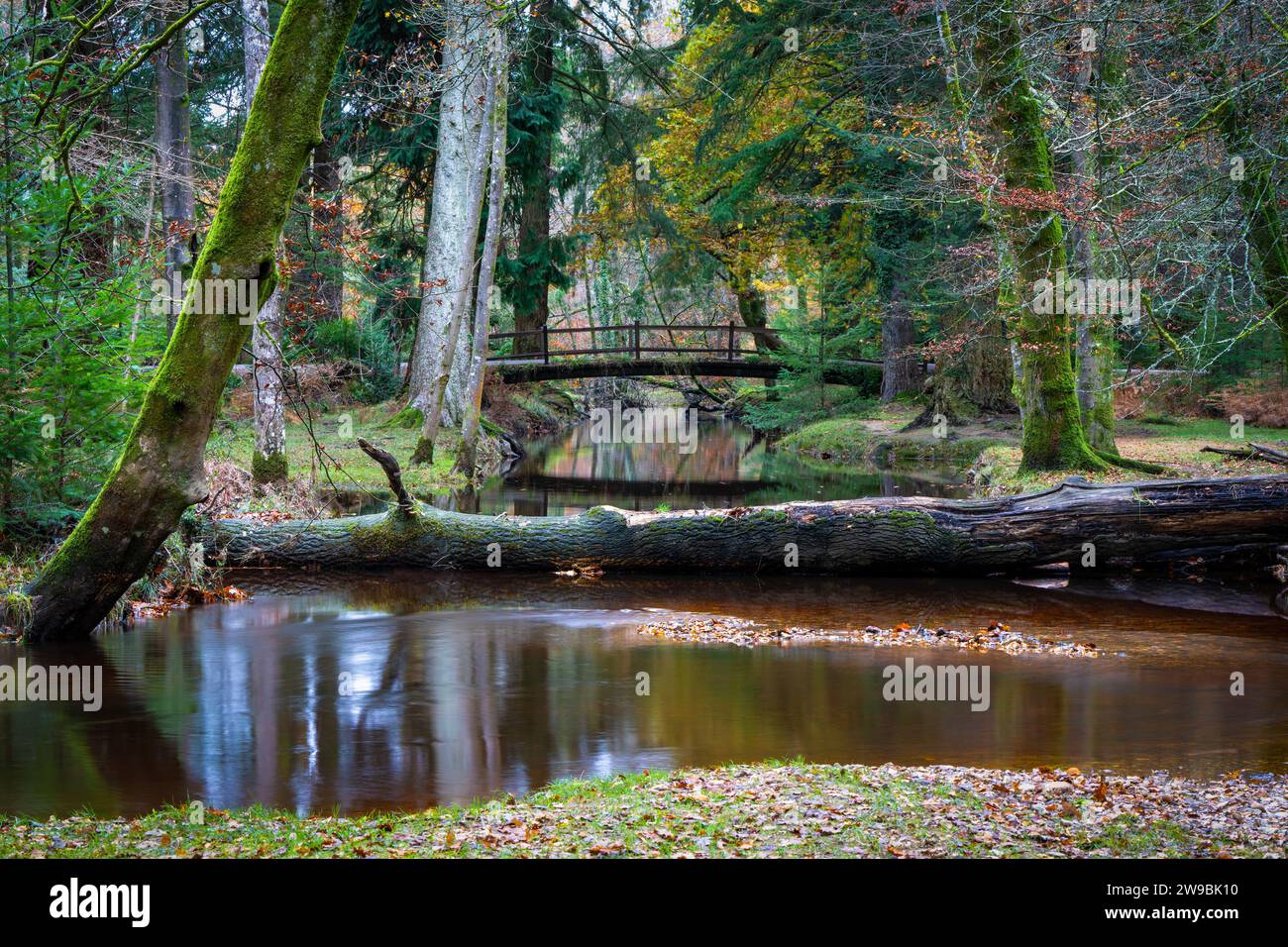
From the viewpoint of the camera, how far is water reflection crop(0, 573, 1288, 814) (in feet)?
21.2

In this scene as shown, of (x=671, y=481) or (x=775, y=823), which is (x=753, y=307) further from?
(x=775, y=823)

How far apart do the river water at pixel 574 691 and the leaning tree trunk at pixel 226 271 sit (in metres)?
1.38

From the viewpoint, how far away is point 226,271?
768 centimetres

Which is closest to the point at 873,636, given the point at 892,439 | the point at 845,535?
the point at 845,535

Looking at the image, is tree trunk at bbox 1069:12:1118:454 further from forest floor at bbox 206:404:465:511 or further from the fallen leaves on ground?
forest floor at bbox 206:404:465:511

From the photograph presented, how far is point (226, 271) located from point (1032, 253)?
1218cm

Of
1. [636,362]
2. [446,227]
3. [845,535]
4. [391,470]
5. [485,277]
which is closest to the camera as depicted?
[391,470]

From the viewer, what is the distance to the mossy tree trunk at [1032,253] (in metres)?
15.4

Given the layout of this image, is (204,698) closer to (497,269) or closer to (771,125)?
(497,269)

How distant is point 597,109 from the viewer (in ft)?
94.2

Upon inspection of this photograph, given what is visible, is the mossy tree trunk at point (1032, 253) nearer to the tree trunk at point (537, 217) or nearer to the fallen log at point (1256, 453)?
the fallen log at point (1256, 453)

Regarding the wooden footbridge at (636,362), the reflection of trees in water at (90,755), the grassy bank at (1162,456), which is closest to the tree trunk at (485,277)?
the wooden footbridge at (636,362)

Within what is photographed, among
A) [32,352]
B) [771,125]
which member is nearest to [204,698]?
[32,352]

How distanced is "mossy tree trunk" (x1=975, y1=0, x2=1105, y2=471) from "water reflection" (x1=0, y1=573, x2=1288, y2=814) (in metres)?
5.08
